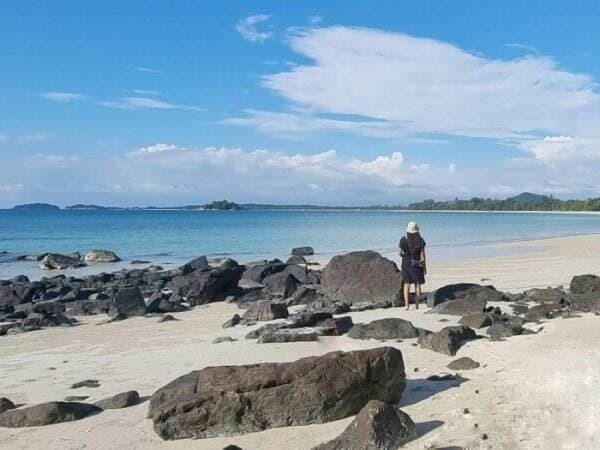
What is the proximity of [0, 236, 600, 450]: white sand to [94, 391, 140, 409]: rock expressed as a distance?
127mm

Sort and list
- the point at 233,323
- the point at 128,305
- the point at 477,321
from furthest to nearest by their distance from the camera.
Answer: the point at 128,305
the point at 233,323
the point at 477,321

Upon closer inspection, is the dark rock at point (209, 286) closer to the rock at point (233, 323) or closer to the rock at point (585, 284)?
the rock at point (233, 323)

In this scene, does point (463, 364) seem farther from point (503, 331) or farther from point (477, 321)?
point (477, 321)

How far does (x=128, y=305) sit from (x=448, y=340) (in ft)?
29.8

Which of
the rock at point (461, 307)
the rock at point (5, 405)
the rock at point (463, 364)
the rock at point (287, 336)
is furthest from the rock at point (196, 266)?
the rock at point (463, 364)

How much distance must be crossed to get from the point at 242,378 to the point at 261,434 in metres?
0.56

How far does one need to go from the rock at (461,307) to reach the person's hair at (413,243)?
171cm

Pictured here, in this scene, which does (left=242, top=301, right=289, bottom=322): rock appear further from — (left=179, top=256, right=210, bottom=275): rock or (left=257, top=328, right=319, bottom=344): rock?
(left=179, top=256, right=210, bottom=275): rock

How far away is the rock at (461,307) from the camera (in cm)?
1194

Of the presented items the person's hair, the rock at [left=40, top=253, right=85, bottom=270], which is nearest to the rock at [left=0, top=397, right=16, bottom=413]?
the person's hair

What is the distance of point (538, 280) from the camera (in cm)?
1838

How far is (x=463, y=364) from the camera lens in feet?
25.8

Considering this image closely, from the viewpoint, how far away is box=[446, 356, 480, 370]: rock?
7.83 m

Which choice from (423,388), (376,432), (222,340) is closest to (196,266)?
(222,340)
